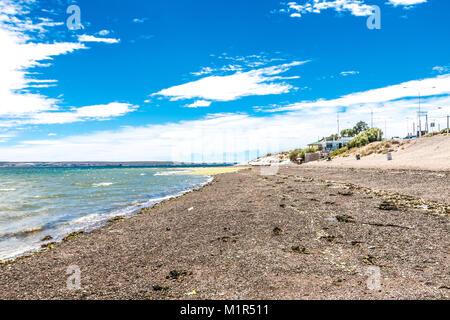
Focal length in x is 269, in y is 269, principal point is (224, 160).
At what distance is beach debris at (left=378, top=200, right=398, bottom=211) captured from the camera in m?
14.9

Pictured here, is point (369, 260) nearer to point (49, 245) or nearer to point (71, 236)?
point (49, 245)

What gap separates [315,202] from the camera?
18328mm

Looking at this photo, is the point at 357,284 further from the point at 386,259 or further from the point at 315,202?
the point at 315,202

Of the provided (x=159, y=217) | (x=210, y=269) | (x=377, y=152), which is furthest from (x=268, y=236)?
(x=377, y=152)

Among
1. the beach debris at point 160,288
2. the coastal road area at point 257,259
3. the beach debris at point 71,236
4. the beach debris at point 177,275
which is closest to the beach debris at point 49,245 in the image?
the coastal road area at point 257,259

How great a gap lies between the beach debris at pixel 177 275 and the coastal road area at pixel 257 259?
0.03 meters

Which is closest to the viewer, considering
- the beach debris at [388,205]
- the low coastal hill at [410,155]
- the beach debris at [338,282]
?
the beach debris at [338,282]

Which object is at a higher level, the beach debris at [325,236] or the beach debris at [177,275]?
the beach debris at [325,236]

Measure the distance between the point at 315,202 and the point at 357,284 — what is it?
12253 mm

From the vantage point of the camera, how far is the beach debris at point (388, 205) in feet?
48.8

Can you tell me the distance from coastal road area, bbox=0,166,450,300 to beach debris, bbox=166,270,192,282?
0.03 m

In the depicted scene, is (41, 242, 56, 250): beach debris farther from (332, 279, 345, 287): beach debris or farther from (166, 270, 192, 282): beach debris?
(332, 279, 345, 287): beach debris

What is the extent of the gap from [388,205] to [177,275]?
13557 mm

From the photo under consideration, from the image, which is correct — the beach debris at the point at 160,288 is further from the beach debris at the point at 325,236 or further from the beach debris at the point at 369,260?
the beach debris at the point at 325,236
